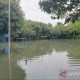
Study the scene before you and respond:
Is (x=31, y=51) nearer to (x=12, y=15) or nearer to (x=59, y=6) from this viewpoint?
(x=12, y=15)

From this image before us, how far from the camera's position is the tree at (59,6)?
16.6 feet

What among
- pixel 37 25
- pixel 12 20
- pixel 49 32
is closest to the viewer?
pixel 12 20

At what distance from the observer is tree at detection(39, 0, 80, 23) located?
16.6ft

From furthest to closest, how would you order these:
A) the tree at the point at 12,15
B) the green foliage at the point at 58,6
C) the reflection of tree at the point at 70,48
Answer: the tree at the point at 12,15
the reflection of tree at the point at 70,48
the green foliage at the point at 58,6

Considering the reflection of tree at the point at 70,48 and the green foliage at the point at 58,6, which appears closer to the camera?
the green foliage at the point at 58,6

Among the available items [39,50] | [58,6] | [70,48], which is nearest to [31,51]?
[39,50]

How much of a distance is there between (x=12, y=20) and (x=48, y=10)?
1546 centimetres

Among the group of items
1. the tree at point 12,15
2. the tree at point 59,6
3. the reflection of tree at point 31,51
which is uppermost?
the tree at point 12,15

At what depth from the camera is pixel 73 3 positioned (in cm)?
505

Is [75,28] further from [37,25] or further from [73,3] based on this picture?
[73,3]

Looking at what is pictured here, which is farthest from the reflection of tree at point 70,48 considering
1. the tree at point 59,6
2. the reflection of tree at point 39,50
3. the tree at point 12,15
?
the tree at point 59,6

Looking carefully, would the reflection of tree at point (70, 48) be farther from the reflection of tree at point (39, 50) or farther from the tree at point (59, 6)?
the tree at point (59, 6)

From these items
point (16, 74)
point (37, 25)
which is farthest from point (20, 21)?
point (37, 25)

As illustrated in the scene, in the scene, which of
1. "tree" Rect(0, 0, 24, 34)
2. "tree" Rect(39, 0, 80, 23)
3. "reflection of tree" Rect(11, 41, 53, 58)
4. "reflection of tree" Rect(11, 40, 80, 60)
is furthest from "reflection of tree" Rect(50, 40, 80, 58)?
"tree" Rect(39, 0, 80, 23)
